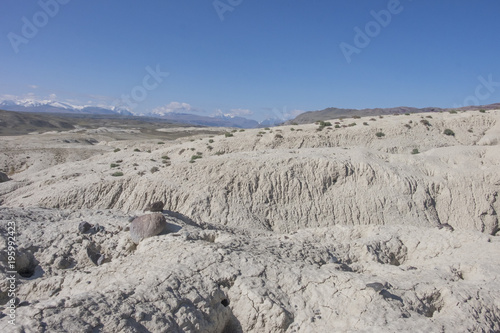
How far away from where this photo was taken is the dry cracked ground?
7.61 metres

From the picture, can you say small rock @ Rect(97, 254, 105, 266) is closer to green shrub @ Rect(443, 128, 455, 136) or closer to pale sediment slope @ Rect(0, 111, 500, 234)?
pale sediment slope @ Rect(0, 111, 500, 234)

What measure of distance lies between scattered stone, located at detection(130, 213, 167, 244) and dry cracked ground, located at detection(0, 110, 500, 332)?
0.36 meters

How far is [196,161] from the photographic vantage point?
23.0 meters

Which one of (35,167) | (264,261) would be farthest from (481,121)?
(35,167)

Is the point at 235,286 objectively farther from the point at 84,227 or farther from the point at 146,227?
the point at 84,227

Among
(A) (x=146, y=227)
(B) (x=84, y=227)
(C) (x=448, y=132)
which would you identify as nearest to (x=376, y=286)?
(A) (x=146, y=227)

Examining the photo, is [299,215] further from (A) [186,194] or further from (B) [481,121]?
(B) [481,121]

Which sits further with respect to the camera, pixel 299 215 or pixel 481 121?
pixel 481 121

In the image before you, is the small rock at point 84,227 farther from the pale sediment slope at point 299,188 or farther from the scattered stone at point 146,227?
the pale sediment slope at point 299,188

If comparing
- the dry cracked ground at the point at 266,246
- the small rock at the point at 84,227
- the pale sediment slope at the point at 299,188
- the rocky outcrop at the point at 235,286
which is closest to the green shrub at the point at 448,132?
the dry cracked ground at the point at 266,246

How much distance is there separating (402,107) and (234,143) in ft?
522

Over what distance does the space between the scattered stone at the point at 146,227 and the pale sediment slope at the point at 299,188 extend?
8.34 metres

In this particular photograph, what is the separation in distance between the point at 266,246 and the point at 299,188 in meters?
11.2

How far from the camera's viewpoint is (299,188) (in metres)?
21.7
